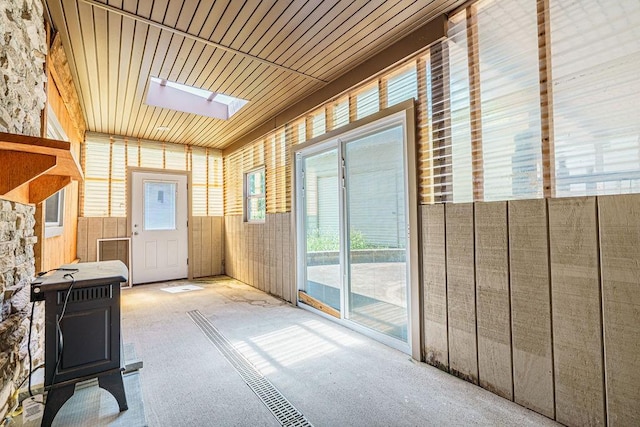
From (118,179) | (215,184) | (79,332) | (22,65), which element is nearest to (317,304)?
(79,332)

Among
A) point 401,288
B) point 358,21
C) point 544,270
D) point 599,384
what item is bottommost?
point 599,384

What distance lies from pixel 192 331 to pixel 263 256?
187 cm

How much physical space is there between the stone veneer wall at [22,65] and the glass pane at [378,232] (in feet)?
8.34

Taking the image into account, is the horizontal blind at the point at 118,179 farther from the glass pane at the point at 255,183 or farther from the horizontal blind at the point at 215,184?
the glass pane at the point at 255,183

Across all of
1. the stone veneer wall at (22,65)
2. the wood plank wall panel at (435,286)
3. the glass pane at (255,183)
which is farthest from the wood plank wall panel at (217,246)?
the wood plank wall panel at (435,286)

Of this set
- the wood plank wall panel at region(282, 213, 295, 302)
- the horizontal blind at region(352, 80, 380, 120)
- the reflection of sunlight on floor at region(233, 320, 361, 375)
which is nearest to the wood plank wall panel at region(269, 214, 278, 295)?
the wood plank wall panel at region(282, 213, 295, 302)

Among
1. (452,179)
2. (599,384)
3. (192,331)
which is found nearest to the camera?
(599,384)

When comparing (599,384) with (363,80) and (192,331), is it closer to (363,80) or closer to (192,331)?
(363,80)

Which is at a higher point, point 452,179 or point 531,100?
point 531,100

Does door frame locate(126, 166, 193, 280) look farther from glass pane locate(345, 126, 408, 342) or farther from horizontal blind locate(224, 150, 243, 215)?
glass pane locate(345, 126, 408, 342)

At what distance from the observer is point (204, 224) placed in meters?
6.24

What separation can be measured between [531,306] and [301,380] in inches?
63.0

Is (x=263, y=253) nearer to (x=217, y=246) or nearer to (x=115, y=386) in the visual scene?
(x=217, y=246)

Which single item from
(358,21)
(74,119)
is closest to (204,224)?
(74,119)
